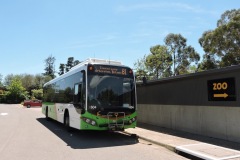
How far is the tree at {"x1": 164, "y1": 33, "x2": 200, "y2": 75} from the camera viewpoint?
197ft

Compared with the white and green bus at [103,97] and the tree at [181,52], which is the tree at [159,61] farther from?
the white and green bus at [103,97]

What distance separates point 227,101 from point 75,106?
6566 mm

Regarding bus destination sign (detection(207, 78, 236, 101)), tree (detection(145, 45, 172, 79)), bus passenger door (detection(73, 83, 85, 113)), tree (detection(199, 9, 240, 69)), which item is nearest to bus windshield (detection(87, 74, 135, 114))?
bus passenger door (detection(73, 83, 85, 113))

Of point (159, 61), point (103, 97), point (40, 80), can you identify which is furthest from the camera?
point (40, 80)

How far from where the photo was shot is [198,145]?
10.4 meters

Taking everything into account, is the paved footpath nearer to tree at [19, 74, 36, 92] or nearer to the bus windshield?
the bus windshield

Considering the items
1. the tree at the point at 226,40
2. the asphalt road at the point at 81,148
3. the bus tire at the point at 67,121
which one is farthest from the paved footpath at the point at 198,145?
the tree at the point at 226,40

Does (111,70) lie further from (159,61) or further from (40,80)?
(40,80)

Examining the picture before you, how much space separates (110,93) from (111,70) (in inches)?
41.4

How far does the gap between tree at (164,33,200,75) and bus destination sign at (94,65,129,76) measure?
155 feet

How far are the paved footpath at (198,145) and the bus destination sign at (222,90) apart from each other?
1.70 m

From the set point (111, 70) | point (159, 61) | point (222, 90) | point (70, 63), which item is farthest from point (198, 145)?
point (70, 63)

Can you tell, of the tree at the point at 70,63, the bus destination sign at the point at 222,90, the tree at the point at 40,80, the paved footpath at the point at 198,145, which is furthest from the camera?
the tree at the point at 70,63

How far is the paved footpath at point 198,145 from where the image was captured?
881 cm
